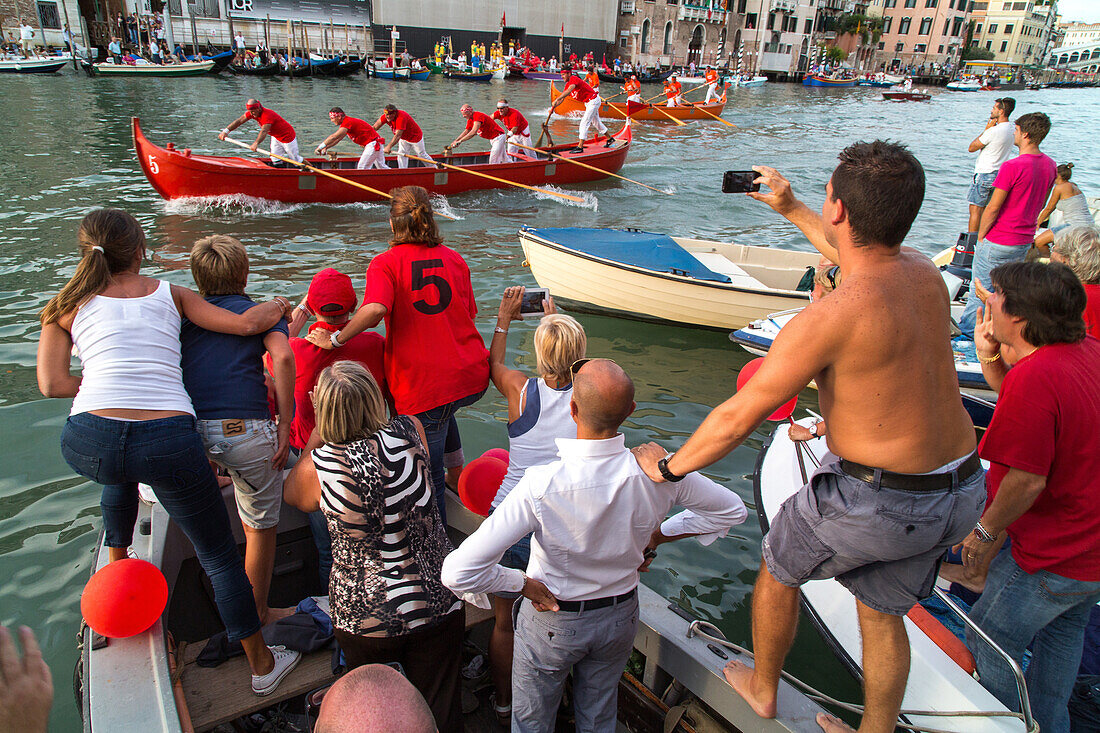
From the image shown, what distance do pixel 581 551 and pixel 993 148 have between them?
7.68m

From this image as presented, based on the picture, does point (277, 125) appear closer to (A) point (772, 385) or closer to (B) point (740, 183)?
(B) point (740, 183)

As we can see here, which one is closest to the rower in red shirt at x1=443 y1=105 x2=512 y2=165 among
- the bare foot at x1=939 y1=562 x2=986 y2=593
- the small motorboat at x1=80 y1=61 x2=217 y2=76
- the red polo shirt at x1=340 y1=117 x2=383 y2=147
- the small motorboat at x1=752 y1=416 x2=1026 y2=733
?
the red polo shirt at x1=340 y1=117 x2=383 y2=147

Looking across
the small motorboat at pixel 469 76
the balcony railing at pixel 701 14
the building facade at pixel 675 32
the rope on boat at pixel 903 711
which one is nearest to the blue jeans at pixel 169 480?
the rope on boat at pixel 903 711

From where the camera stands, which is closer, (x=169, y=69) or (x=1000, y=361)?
(x=1000, y=361)

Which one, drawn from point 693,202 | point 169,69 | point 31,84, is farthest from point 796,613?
point 169,69

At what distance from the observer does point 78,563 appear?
448 cm

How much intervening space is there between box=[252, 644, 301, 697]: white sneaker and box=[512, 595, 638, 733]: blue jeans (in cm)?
101

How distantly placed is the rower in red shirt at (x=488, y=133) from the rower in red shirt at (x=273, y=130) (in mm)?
3080

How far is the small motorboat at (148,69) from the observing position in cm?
3491

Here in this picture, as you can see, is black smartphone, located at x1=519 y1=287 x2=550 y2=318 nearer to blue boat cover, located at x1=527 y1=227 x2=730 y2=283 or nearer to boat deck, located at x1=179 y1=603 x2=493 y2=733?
boat deck, located at x1=179 y1=603 x2=493 y2=733

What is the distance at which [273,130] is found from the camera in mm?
12742

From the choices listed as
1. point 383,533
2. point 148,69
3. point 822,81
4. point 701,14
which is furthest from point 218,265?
point 822,81

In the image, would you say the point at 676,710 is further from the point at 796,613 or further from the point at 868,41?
the point at 868,41

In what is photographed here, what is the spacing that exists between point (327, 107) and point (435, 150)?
11.3m
